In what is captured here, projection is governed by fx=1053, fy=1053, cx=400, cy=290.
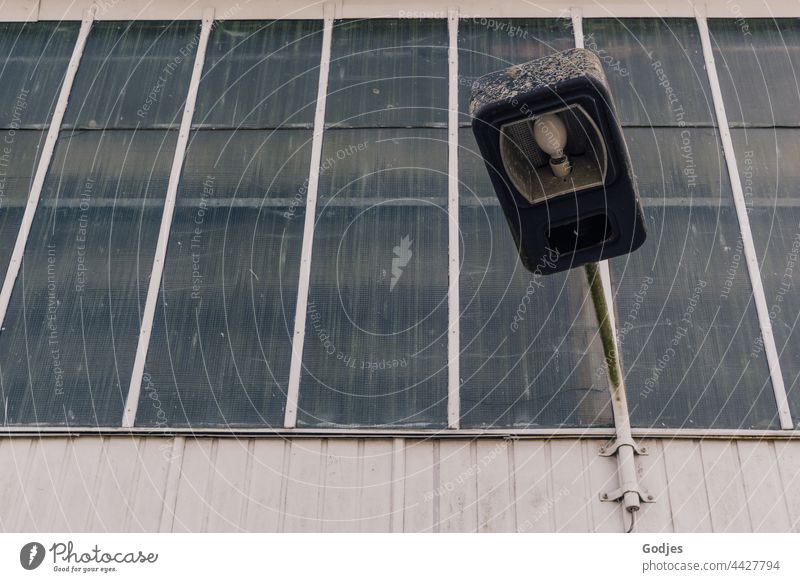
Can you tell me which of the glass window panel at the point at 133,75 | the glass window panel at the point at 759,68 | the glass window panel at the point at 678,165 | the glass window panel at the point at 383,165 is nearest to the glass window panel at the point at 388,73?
the glass window panel at the point at 383,165

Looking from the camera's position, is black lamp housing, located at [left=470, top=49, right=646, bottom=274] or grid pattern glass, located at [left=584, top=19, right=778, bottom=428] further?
grid pattern glass, located at [left=584, top=19, right=778, bottom=428]

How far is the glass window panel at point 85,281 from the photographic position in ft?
19.8

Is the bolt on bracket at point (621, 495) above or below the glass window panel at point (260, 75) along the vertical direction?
below

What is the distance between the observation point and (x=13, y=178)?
703cm

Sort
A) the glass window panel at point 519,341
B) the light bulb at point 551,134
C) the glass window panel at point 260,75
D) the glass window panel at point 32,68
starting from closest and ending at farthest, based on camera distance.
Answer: the light bulb at point 551,134 < the glass window panel at point 519,341 < the glass window panel at point 260,75 < the glass window panel at point 32,68

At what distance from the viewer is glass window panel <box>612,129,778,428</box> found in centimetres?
583

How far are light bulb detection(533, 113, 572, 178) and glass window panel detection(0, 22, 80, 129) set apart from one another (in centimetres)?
434

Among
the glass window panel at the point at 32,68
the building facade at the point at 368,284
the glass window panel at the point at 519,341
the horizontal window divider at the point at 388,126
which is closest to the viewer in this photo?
the building facade at the point at 368,284

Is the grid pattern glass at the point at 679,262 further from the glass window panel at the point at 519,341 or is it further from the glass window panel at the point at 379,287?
the glass window panel at the point at 379,287

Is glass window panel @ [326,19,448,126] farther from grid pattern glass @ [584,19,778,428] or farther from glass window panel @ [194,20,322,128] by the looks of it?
grid pattern glass @ [584,19,778,428]

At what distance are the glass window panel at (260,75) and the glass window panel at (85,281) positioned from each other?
439 mm

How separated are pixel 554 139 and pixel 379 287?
238cm

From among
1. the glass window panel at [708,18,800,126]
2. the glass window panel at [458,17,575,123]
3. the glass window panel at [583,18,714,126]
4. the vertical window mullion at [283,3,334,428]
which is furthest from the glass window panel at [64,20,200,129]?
the glass window panel at [708,18,800,126]

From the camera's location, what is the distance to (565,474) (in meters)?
5.51
